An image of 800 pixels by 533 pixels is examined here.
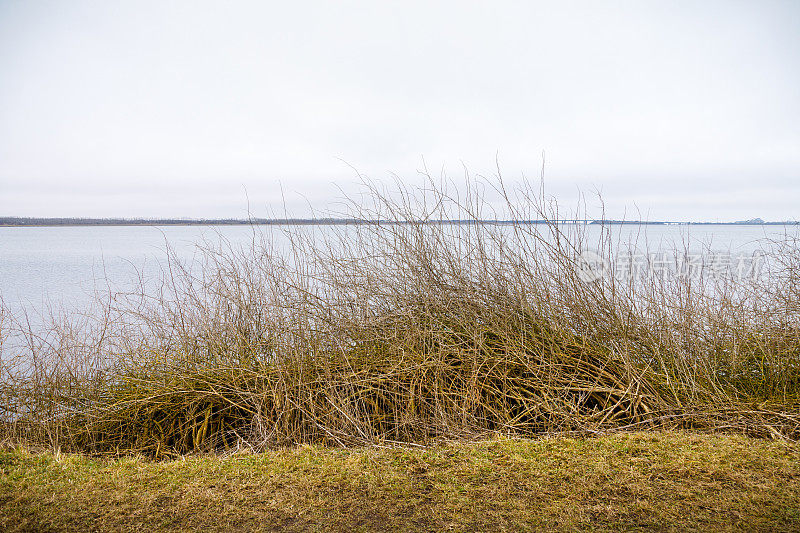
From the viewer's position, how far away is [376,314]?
5.03m

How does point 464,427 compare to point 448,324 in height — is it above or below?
below

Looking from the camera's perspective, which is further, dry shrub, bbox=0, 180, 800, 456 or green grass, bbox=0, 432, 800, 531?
dry shrub, bbox=0, 180, 800, 456

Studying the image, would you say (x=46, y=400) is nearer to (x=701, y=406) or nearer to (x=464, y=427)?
(x=464, y=427)

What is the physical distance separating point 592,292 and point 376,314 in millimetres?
1999

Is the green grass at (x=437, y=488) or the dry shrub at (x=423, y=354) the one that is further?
the dry shrub at (x=423, y=354)

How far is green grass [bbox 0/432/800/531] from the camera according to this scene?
2697mm

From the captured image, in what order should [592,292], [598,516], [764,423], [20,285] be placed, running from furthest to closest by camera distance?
[20,285]
[592,292]
[764,423]
[598,516]

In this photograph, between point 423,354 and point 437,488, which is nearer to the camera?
point 437,488

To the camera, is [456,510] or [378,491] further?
[378,491]

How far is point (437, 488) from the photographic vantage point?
3.06 m

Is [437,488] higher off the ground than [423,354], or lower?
lower

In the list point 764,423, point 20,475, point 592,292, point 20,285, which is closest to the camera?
point 20,475

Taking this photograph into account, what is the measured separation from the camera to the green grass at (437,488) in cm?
270

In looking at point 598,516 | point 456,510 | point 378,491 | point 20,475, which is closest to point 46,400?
point 20,475
